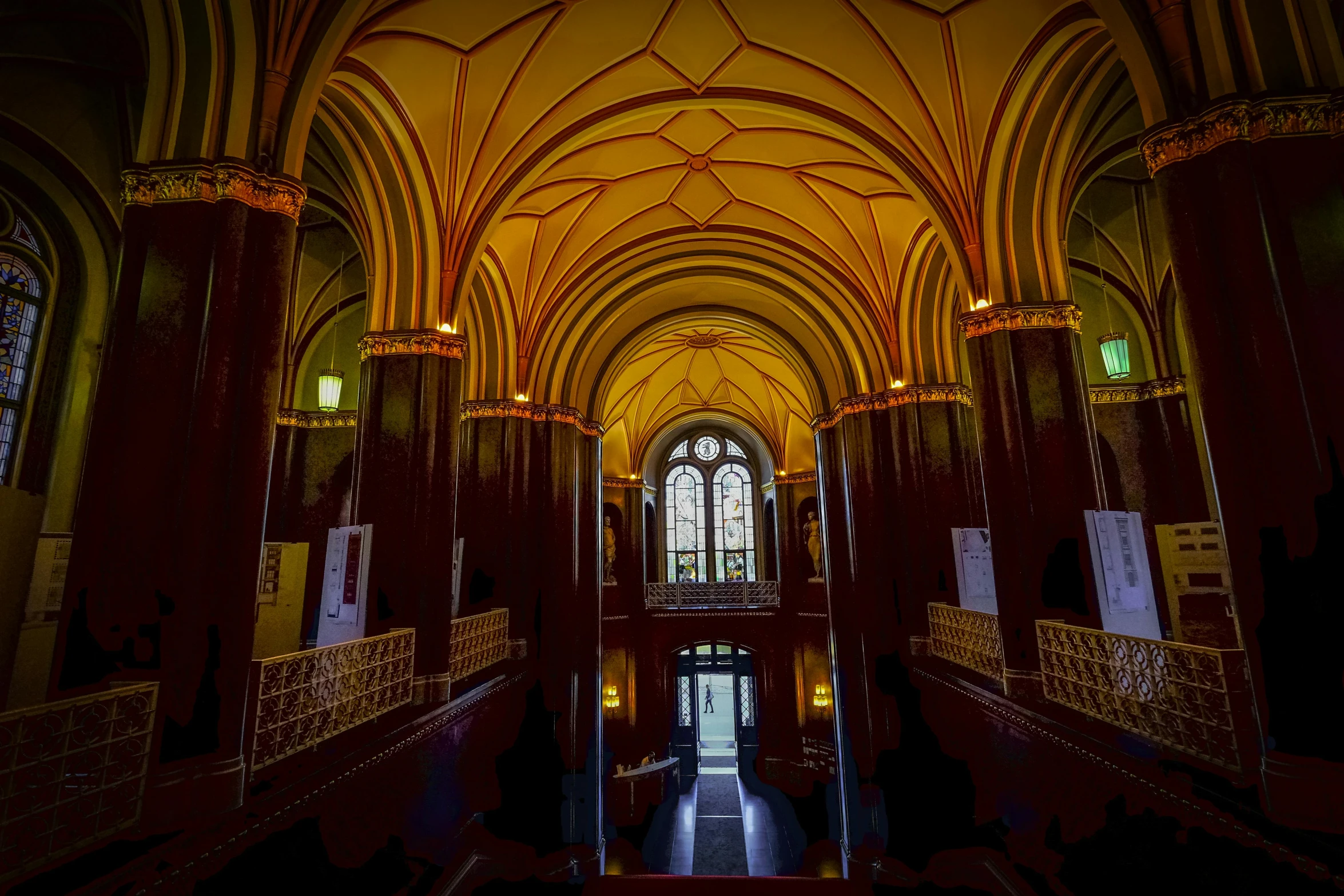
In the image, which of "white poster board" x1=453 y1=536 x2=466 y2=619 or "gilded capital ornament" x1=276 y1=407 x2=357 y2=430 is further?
"gilded capital ornament" x1=276 y1=407 x2=357 y2=430

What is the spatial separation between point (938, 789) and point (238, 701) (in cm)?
855

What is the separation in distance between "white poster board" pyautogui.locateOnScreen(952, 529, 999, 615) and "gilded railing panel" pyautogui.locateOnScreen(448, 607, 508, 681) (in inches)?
254

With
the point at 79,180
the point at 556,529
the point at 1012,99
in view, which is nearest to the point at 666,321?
the point at 556,529

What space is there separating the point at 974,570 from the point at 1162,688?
3937 mm

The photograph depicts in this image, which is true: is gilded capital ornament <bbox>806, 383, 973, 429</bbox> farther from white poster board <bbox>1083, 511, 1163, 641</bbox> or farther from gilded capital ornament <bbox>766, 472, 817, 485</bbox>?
gilded capital ornament <bbox>766, 472, 817, 485</bbox>

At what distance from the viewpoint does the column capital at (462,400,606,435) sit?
11797mm

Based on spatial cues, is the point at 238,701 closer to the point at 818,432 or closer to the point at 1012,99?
the point at 1012,99

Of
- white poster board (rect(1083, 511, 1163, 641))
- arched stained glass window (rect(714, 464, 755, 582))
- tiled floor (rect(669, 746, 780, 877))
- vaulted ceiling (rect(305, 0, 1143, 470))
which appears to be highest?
vaulted ceiling (rect(305, 0, 1143, 470))

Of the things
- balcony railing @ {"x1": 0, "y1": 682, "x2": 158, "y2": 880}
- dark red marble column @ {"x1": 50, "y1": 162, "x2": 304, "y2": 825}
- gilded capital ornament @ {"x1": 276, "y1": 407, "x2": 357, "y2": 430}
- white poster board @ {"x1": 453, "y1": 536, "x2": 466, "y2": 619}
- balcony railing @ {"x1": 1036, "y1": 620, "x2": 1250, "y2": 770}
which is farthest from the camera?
gilded capital ornament @ {"x1": 276, "y1": 407, "x2": 357, "y2": 430}

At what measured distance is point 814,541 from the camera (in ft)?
68.2


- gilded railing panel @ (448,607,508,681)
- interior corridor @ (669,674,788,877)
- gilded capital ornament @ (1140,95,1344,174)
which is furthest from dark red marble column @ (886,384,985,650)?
gilded capital ornament @ (1140,95,1344,174)

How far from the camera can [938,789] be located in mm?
9055

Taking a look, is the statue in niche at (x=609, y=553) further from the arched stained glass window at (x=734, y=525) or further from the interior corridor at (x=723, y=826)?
the interior corridor at (x=723, y=826)

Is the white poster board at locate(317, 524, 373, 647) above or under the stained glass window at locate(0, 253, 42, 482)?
under
